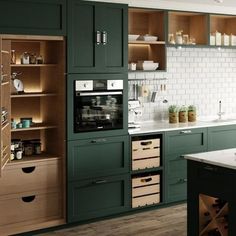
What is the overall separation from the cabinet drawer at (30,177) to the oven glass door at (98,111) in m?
0.50

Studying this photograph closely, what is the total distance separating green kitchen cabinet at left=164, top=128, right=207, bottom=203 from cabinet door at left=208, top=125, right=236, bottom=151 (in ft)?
0.44

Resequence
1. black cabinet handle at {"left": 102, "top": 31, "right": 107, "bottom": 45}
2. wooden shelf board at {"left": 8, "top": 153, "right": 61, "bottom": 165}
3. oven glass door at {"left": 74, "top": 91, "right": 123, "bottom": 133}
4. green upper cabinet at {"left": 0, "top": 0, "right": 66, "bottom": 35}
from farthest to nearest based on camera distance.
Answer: black cabinet handle at {"left": 102, "top": 31, "right": 107, "bottom": 45}, oven glass door at {"left": 74, "top": 91, "right": 123, "bottom": 133}, wooden shelf board at {"left": 8, "top": 153, "right": 61, "bottom": 165}, green upper cabinet at {"left": 0, "top": 0, "right": 66, "bottom": 35}

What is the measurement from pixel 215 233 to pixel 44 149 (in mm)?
2241

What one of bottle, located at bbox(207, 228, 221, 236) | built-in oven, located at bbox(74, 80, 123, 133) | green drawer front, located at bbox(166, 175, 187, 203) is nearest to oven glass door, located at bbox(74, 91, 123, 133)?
built-in oven, located at bbox(74, 80, 123, 133)

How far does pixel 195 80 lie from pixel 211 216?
3.04m

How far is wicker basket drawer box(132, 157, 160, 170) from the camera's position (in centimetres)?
564

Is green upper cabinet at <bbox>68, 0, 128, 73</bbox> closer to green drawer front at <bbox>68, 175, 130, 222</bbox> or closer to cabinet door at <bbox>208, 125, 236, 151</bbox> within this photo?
green drawer front at <bbox>68, 175, 130, 222</bbox>

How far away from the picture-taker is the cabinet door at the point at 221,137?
6.27m

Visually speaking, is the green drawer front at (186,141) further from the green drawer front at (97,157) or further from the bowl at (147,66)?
the bowl at (147,66)

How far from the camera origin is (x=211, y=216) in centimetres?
427

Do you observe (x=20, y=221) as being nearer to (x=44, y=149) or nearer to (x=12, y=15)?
(x=44, y=149)

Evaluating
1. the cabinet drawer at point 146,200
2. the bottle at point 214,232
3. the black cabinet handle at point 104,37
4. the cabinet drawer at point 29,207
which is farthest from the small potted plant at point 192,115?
the bottle at point 214,232

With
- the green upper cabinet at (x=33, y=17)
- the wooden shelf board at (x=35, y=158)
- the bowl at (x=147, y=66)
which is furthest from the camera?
the bowl at (x=147, y=66)

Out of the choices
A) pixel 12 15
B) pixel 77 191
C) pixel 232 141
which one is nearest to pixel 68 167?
pixel 77 191
